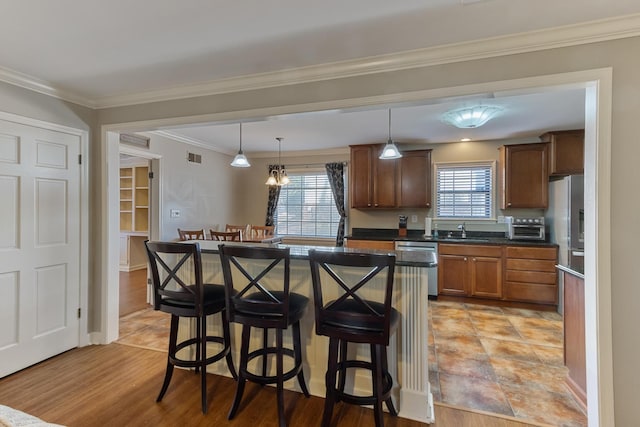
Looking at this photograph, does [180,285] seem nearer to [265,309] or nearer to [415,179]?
[265,309]

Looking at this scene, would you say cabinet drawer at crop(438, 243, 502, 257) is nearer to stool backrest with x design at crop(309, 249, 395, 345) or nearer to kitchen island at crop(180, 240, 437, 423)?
kitchen island at crop(180, 240, 437, 423)

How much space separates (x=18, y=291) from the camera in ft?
8.35

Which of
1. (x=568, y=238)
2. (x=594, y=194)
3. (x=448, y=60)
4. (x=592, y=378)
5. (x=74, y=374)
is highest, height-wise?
(x=448, y=60)

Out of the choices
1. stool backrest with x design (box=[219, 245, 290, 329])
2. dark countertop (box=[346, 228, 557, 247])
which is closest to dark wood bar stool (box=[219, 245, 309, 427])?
stool backrest with x design (box=[219, 245, 290, 329])

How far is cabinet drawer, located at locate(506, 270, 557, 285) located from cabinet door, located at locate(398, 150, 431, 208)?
4.95 feet

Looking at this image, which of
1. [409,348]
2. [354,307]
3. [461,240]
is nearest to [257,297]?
[354,307]

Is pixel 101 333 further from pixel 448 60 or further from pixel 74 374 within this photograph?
pixel 448 60

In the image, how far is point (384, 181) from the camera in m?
5.14

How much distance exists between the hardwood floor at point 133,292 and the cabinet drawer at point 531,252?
16.8 feet

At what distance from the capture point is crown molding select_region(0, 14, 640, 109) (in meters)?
1.78

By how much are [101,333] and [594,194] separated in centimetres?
421

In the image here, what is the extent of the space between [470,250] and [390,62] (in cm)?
328

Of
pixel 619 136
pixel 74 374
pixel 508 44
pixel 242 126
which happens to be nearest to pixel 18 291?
pixel 74 374

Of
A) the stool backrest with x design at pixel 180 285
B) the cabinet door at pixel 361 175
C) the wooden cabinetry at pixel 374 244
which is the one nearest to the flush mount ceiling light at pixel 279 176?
the cabinet door at pixel 361 175
